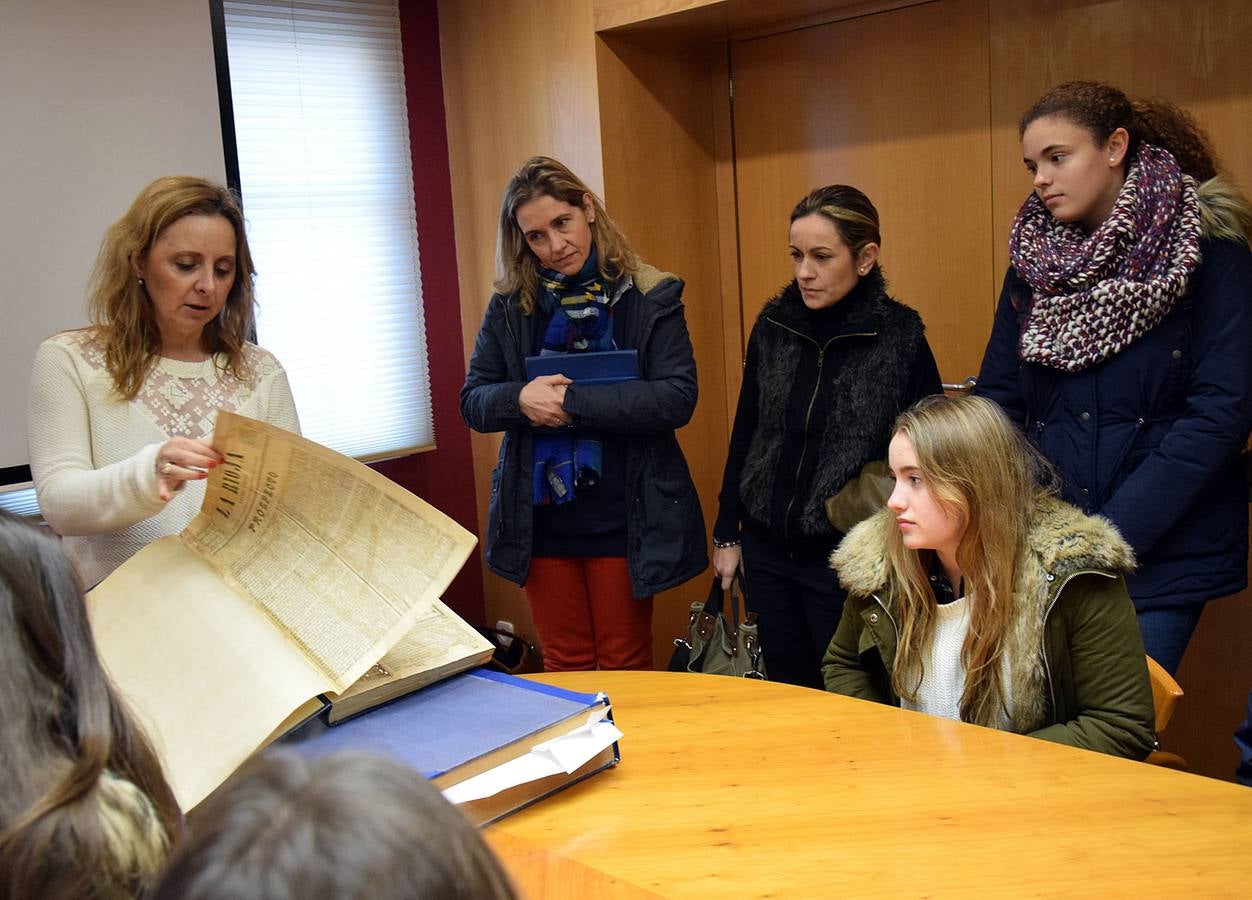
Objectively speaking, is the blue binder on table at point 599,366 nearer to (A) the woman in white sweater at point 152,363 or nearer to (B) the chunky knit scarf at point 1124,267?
(A) the woman in white sweater at point 152,363

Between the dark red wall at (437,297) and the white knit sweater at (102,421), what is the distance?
6.85 ft

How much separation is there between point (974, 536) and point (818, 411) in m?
0.81

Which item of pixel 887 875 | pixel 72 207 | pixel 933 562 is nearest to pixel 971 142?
pixel 933 562

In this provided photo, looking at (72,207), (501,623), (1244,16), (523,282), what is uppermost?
(1244,16)

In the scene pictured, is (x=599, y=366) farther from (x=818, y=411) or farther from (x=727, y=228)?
(x=727, y=228)

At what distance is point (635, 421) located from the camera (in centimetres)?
267

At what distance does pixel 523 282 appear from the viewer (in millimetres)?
2828

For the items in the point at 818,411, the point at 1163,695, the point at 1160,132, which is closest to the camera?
the point at 1163,695

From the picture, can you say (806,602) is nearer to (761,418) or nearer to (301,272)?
(761,418)

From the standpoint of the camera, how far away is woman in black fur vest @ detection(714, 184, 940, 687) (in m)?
2.57

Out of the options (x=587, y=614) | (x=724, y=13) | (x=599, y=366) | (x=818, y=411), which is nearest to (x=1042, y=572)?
(x=818, y=411)

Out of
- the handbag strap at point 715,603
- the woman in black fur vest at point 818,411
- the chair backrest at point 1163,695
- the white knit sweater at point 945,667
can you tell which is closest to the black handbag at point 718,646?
the handbag strap at point 715,603

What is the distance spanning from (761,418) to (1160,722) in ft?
3.95

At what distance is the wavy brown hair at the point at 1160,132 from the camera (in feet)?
7.60
